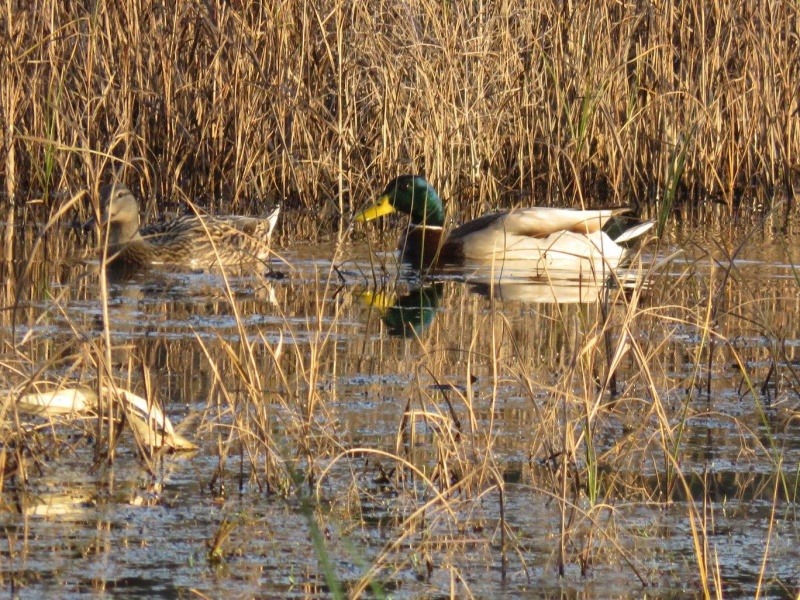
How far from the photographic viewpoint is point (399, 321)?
7.19m

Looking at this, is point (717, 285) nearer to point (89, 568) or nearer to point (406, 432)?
point (406, 432)

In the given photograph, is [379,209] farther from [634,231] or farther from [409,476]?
[409,476]

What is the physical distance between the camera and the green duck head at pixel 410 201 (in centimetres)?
992

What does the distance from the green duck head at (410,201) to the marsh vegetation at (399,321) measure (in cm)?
35

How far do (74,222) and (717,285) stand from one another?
4642mm

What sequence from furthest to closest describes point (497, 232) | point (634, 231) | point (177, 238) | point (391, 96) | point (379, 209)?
point (391, 96) → point (379, 209) → point (634, 231) → point (177, 238) → point (497, 232)

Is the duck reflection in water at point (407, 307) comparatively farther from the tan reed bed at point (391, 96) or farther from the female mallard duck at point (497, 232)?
the tan reed bed at point (391, 96)

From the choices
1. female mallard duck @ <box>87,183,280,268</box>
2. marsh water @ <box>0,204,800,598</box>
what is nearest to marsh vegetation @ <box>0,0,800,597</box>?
marsh water @ <box>0,204,800,598</box>

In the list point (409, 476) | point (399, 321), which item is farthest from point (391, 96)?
point (409, 476)

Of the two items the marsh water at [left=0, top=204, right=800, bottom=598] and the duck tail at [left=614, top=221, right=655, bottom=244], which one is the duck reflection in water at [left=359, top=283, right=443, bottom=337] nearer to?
the marsh water at [left=0, top=204, right=800, bottom=598]

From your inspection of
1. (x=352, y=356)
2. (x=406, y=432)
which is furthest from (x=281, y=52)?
(x=406, y=432)

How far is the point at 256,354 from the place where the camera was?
20.0 ft

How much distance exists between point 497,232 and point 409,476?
15.1 ft

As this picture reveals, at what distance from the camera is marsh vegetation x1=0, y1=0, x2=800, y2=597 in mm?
3760
